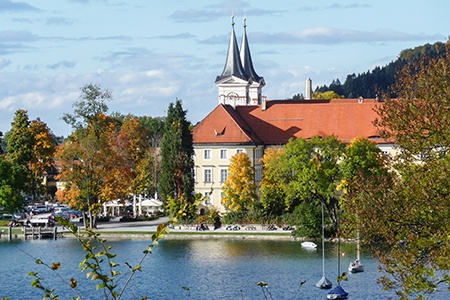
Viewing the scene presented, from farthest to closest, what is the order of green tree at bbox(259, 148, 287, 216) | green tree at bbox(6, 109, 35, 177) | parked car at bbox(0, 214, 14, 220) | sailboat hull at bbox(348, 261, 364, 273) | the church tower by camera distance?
the church tower → green tree at bbox(6, 109, 35, 177) → parked car at bbox(0, 214, 14, 220) → green tree at bbox(259, 148, 287, 216) → sailboat hull at bbox(348, 261, 364, 273)

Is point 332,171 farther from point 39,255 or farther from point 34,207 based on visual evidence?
point 34,207

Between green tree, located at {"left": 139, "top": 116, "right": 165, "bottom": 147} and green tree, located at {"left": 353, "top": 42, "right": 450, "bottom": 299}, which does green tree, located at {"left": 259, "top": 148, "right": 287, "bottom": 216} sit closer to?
green tree, located at {"left": 139, "top": 116, "right": 165, "bottom": 147}

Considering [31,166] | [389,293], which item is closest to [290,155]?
[389,293]

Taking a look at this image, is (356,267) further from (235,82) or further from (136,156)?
(235,82)

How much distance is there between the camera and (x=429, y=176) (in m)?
19.9

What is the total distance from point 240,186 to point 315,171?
298 inches

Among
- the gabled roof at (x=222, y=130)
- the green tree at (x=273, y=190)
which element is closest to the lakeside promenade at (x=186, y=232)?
the green tree at (x=273, y=190)

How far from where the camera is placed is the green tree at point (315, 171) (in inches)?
2346

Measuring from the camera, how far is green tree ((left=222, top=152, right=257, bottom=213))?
6488 centimetres

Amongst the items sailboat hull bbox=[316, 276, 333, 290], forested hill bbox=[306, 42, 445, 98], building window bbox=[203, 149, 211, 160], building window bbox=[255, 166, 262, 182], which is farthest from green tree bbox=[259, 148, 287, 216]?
forested hill bbox=[306, 42, 445, 98]

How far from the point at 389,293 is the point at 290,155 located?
22.5 m

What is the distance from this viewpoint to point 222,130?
69688mm

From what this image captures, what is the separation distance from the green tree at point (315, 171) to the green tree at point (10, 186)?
63.5 ft

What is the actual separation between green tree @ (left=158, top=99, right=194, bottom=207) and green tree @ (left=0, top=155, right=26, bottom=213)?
412 inches
